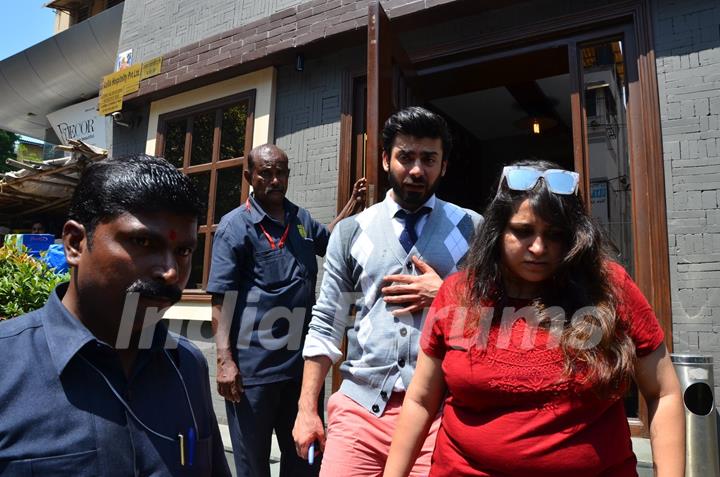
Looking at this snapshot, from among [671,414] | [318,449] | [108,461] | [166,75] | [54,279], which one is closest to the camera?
[108,461]

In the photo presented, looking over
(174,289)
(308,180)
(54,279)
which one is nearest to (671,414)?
(174,289)

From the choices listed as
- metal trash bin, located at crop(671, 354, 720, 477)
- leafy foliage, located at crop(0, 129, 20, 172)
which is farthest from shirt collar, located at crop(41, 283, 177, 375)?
leafy foliage, located at crop(0, 129, 20, 172)

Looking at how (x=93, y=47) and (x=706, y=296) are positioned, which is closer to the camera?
(x=706, y=296)

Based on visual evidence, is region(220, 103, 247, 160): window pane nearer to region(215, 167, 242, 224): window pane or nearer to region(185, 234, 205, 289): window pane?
region(215, 167, 242, 224): window pane

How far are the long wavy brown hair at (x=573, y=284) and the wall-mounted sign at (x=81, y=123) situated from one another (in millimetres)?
10293

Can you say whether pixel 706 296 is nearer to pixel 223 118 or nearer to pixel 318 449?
pixel 318 449

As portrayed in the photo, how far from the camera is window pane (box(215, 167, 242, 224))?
5738mm

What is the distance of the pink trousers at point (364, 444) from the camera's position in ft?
6.41

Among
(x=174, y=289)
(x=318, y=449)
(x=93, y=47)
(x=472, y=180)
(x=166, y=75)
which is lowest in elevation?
(x=318, y=449)

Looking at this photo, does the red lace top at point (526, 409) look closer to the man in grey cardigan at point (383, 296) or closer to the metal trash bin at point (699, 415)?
the man in grey cardigan at point (383, 296)

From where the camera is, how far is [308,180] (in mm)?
5188

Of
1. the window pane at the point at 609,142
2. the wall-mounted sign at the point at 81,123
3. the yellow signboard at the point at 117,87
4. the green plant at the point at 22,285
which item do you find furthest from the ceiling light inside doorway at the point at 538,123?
the wall-mounted sign at the point at 81,123

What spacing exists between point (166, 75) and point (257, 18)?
4.39 feet

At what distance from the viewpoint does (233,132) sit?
19.4 ft
